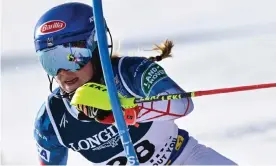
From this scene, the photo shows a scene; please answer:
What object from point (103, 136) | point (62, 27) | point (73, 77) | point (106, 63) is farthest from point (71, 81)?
point (106, 63)

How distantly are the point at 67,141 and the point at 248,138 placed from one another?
1.45 m

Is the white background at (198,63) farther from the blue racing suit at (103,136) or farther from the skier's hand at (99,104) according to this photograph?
the skier's hand at (99,104)

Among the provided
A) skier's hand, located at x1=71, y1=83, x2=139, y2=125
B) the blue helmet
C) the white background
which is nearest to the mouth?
the blue helmet

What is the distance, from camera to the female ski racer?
11.2 feet

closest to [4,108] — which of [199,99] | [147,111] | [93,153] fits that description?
[199,99]

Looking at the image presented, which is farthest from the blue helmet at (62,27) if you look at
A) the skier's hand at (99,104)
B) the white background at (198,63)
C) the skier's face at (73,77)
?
the white background at (198,63)

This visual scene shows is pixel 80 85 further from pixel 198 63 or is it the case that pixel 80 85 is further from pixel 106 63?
pixel 198 63

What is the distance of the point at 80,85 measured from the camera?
134 inches

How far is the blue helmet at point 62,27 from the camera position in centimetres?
343

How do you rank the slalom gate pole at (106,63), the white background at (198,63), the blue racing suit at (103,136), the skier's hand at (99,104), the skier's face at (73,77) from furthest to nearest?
the white background at (198,63) < the blue racing suit at (103,136) < the skier's face at (73,77) < the skier's hand at (99,104) < the slalom gate pole at (106,63)

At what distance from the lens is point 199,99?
218 inches

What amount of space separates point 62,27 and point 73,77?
8.7 inches

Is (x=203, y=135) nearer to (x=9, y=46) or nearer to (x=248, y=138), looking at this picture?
(x=248, y=138)

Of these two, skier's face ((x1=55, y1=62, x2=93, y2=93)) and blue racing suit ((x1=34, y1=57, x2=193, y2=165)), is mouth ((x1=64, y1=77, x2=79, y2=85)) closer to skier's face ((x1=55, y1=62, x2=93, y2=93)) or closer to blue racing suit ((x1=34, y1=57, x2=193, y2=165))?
skier's face ((x1=55, y1=62, x2=93, y2=93))
